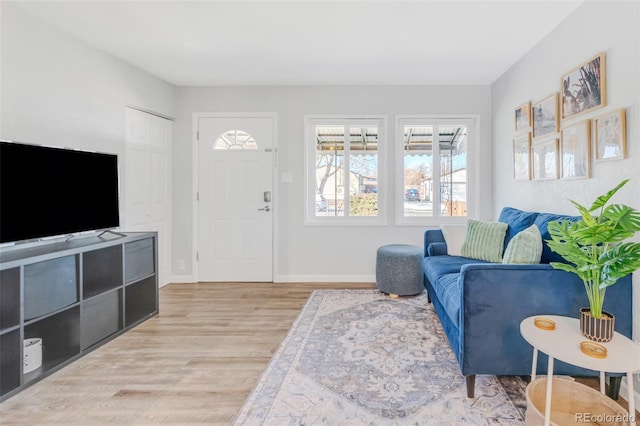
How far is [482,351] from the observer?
1.73 m

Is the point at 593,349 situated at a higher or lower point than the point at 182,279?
higher

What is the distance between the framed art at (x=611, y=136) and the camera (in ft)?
6.16

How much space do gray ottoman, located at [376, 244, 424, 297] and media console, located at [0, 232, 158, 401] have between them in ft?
7.61

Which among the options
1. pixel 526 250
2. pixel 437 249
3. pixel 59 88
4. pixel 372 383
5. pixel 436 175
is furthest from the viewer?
pixel 436 175

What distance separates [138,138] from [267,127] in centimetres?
143

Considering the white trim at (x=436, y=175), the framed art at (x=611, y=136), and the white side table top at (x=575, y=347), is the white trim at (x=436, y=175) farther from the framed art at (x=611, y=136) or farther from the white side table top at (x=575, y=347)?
the white side table top at (x=575, y=347)

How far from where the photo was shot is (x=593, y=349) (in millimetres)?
1291

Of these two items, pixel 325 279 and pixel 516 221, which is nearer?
pixel 516 221

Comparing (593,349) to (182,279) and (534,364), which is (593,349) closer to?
(534,364)

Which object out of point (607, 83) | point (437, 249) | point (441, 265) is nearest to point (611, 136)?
point (607, 83)

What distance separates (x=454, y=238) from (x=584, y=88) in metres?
1.53

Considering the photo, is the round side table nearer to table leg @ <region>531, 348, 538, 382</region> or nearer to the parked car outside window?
table leg @ <region>531, 348, 538, 382</region>

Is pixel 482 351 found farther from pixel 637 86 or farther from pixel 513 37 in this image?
pixel 513 37

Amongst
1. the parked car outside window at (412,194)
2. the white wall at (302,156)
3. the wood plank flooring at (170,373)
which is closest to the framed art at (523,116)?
the white wall at (302,156)
